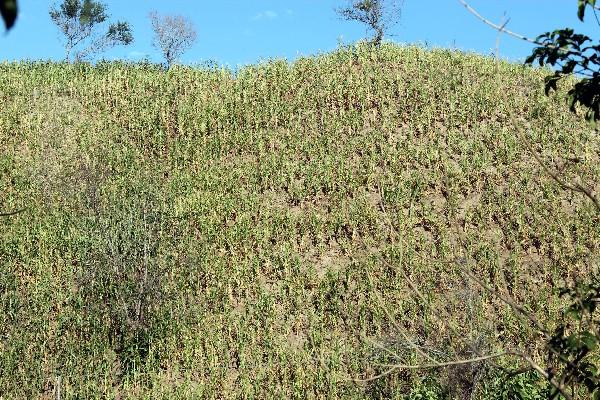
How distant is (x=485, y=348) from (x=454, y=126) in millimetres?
12043

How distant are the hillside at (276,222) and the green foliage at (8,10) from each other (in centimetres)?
718

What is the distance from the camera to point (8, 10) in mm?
1364

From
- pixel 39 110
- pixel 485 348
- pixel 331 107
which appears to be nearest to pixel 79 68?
pixel 39 110

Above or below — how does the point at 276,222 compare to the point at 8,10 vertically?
above

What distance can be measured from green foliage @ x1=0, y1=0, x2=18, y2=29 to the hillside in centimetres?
718

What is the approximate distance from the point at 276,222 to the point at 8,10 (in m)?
16.5

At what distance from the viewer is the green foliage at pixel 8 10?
136cm

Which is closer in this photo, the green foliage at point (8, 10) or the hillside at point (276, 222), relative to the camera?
the green foliage at point (8, 10)

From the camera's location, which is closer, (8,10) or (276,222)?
(8,10)

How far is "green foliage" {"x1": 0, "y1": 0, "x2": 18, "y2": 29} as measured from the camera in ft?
4.46

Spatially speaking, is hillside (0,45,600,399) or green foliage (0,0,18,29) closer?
green foliage (0,0,18,29)

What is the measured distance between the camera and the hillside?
43.0 feet

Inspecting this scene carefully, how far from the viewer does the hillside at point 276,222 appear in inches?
516

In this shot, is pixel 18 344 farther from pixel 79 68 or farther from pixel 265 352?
pixel 79 68
